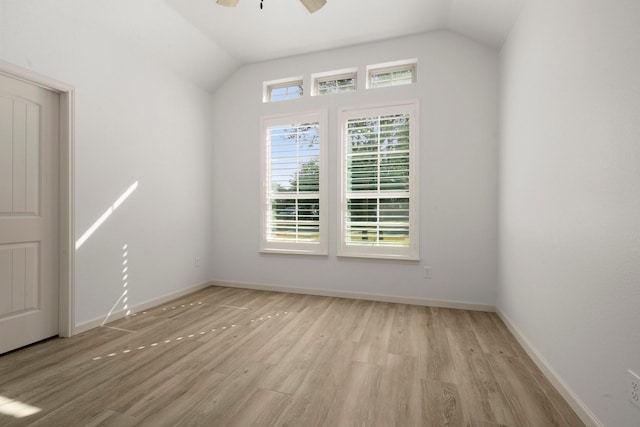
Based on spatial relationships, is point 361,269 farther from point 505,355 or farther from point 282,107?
point 282,107

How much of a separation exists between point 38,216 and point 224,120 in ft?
8.47

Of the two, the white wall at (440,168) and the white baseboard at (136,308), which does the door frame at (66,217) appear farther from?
the white wall at (440,168)

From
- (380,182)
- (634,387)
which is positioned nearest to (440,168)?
(380,182)

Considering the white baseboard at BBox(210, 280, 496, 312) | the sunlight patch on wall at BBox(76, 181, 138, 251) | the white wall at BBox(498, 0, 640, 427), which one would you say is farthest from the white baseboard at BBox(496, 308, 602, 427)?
the sunlight patch on wall at BBox(76, 181, 138, 251)

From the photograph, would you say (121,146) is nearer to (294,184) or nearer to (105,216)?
(105,216)

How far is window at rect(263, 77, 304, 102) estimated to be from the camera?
417 cm

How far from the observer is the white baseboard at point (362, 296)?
11.1 ft

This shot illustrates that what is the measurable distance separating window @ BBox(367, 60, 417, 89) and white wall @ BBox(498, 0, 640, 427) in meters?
1.29

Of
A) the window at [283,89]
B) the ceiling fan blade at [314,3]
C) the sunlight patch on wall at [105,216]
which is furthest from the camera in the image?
the window at [283,89]

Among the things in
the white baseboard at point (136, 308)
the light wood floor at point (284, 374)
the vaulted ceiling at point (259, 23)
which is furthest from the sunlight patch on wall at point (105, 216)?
the vaulted ceiling at point (259, 23)

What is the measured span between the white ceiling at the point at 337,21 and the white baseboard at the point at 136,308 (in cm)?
325

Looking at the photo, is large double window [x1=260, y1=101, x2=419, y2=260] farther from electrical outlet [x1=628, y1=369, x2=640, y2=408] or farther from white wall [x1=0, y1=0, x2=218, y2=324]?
electrical outlet [x1=628, y1=369, x2=640, y2=408]

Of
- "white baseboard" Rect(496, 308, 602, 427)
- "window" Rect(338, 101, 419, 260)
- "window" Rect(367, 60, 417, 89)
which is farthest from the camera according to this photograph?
"window" Rect(367, 60, 417, 89)

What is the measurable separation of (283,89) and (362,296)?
3098 millimetres
